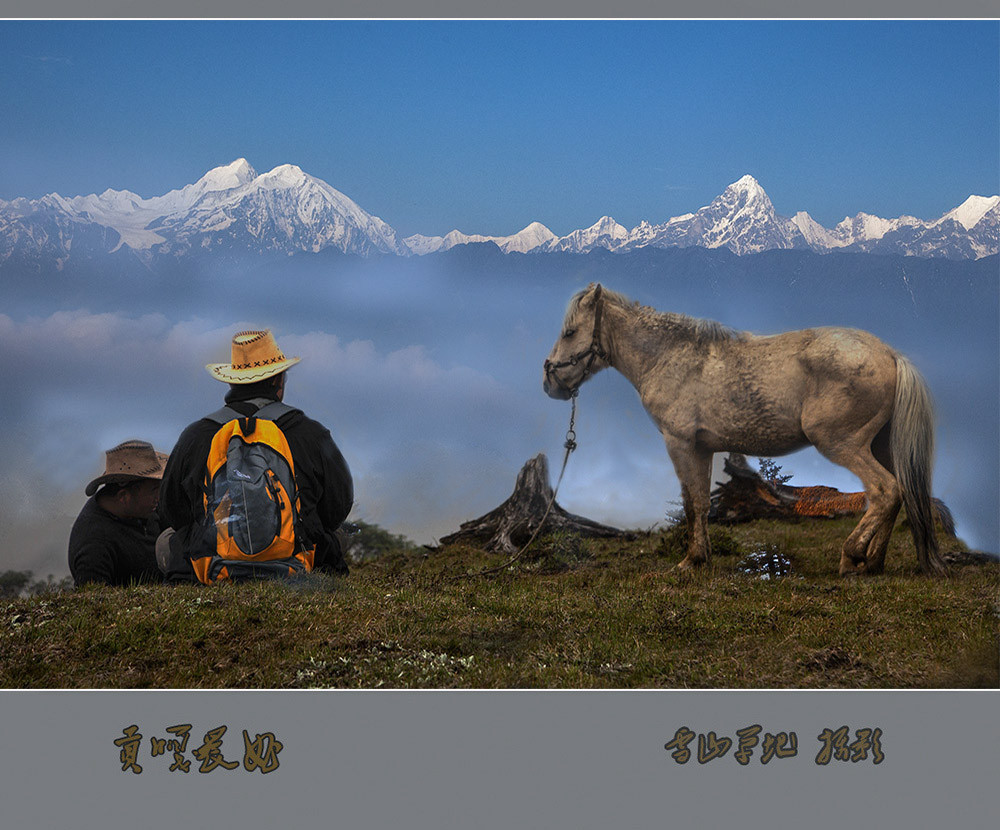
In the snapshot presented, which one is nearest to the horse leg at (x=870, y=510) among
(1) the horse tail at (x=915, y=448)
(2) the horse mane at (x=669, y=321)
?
(1) the horse tail at (x=915, y=448)

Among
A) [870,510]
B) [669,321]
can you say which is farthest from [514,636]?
[669,321]

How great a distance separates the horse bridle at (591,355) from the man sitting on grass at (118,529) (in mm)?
4620

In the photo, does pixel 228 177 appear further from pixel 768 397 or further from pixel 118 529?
pixel 768 397

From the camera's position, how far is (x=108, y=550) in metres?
9.48

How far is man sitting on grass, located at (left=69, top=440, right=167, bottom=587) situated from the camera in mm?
9422

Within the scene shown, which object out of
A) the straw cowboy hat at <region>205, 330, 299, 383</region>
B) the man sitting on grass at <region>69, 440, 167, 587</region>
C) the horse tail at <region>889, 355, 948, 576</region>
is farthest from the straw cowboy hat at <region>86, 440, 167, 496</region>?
the horse tail at <region>889, 355, 948, 576</region>

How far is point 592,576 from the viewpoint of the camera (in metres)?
10.2

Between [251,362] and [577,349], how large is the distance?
398 cm

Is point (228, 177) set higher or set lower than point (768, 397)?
higher

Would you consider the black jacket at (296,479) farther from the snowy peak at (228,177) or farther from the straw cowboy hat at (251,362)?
the snowy peak at (228,177)

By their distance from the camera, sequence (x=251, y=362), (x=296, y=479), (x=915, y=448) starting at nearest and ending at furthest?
(x=296, y=479) → (x=251, y=362) → (x=915, y=448)

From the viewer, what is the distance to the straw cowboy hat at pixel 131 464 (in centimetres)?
952

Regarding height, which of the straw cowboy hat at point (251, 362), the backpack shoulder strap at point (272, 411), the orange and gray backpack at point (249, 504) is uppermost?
the straw cowboy hat at point (251, 362)
